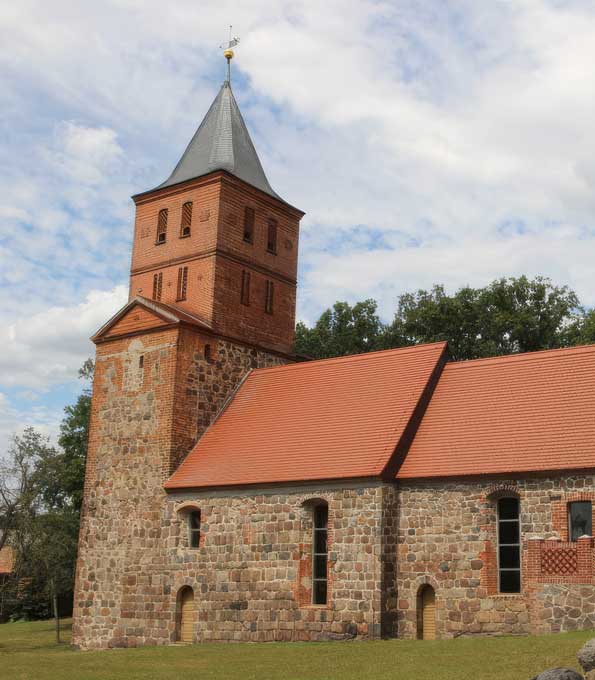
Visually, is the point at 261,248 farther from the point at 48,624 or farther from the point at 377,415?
the point at 48,624

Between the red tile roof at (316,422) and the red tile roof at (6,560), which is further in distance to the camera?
the red tile roof at (6,560)

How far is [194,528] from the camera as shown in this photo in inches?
950

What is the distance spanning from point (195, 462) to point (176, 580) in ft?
10.7

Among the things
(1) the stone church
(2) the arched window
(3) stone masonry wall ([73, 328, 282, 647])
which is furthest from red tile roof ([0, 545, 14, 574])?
(2) the arched window

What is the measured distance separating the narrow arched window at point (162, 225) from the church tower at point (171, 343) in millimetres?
49

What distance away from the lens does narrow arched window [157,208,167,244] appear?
97.8 feet

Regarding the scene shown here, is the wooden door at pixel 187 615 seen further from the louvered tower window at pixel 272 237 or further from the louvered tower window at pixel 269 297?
the louvered tower window at pixel 272 237

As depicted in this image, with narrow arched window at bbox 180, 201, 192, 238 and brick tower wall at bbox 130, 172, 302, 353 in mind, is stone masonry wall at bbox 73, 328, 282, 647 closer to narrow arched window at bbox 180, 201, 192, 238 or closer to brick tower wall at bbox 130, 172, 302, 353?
brick tower wall at bbox 130, 172, 302, 353

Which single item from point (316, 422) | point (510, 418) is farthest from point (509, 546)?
point (316, 422)

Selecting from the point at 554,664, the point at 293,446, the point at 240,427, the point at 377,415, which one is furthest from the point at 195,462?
the point at 554,664

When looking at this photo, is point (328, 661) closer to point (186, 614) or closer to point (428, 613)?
point (428, 613)

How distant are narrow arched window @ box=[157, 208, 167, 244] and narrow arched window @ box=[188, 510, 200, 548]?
9962 mm

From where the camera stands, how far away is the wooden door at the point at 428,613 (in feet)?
66.0

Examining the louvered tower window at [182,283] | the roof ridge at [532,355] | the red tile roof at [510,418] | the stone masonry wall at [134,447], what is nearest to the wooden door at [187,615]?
the stone masonry wall at [134,447]
